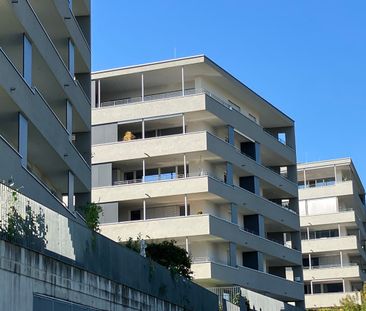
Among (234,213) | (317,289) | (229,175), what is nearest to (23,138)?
(229,175)

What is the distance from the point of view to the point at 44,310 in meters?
16.4

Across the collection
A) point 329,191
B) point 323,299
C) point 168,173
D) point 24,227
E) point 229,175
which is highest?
point 329,191

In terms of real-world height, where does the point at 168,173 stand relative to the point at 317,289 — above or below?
above

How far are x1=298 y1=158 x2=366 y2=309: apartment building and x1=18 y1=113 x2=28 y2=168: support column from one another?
55.8m

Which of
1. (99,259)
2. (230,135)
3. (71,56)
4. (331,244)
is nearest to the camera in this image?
(99,259)

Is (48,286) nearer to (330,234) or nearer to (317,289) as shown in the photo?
(317,289)

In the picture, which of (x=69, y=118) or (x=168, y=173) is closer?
(x=69, y=118)

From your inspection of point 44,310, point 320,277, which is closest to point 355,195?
point 320,277

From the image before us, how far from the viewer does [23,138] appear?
94.3 feet

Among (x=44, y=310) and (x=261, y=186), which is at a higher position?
(x=261, y=186)

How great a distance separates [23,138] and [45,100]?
511 centimetres

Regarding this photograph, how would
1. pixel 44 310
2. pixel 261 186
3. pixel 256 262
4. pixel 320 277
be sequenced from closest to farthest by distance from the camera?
pixel 44 310 < pixel 256 262 < pixel 261 186 < pixel 320 277

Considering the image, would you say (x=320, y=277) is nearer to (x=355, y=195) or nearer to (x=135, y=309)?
(x=355, y=195)

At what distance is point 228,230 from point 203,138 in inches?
255
